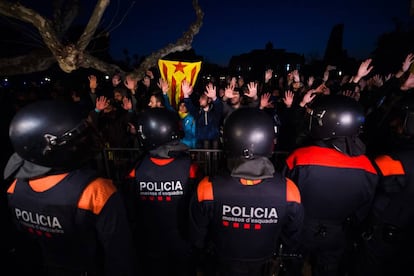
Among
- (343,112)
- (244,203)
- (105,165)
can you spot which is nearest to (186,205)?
(244,203)

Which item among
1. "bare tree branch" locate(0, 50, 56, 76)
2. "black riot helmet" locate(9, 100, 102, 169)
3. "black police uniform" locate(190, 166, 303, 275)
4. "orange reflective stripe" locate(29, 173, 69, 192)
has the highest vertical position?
"bare tree branch" locate(0, 50, 56, 76)

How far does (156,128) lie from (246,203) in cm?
136

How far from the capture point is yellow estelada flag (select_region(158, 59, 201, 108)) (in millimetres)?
7691

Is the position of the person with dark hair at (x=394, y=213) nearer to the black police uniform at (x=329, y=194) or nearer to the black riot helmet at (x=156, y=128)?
the black police uniform at (x=329, y=194)

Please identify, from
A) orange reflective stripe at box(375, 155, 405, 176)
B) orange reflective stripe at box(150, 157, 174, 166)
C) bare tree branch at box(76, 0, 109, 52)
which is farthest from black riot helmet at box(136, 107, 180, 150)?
bare tree branch at box(76, 0, 109, 52)

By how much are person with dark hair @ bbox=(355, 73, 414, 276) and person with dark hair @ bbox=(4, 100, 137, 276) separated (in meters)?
2.70

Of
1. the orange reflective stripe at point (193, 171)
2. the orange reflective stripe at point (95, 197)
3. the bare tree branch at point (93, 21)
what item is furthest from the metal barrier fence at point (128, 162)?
the orange reflective stripe at point (95, 197)

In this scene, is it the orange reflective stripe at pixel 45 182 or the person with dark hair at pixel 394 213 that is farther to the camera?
the person with dark hair at pixel 394 213

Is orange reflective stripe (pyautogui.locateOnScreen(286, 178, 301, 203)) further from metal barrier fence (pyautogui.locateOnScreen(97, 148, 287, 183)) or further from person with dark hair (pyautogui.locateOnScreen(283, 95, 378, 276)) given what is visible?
metal barrier fence (pyautogui.locateOnScreen(97, 148, 287, 183))

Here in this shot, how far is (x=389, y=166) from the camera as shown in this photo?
8.04ft

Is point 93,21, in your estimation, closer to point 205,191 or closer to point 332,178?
point 205,191

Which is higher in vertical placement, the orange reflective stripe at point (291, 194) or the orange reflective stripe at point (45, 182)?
the orange reflective stripe at point (45, 182)

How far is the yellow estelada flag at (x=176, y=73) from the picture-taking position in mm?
7691

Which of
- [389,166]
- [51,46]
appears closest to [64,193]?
[389,166]
